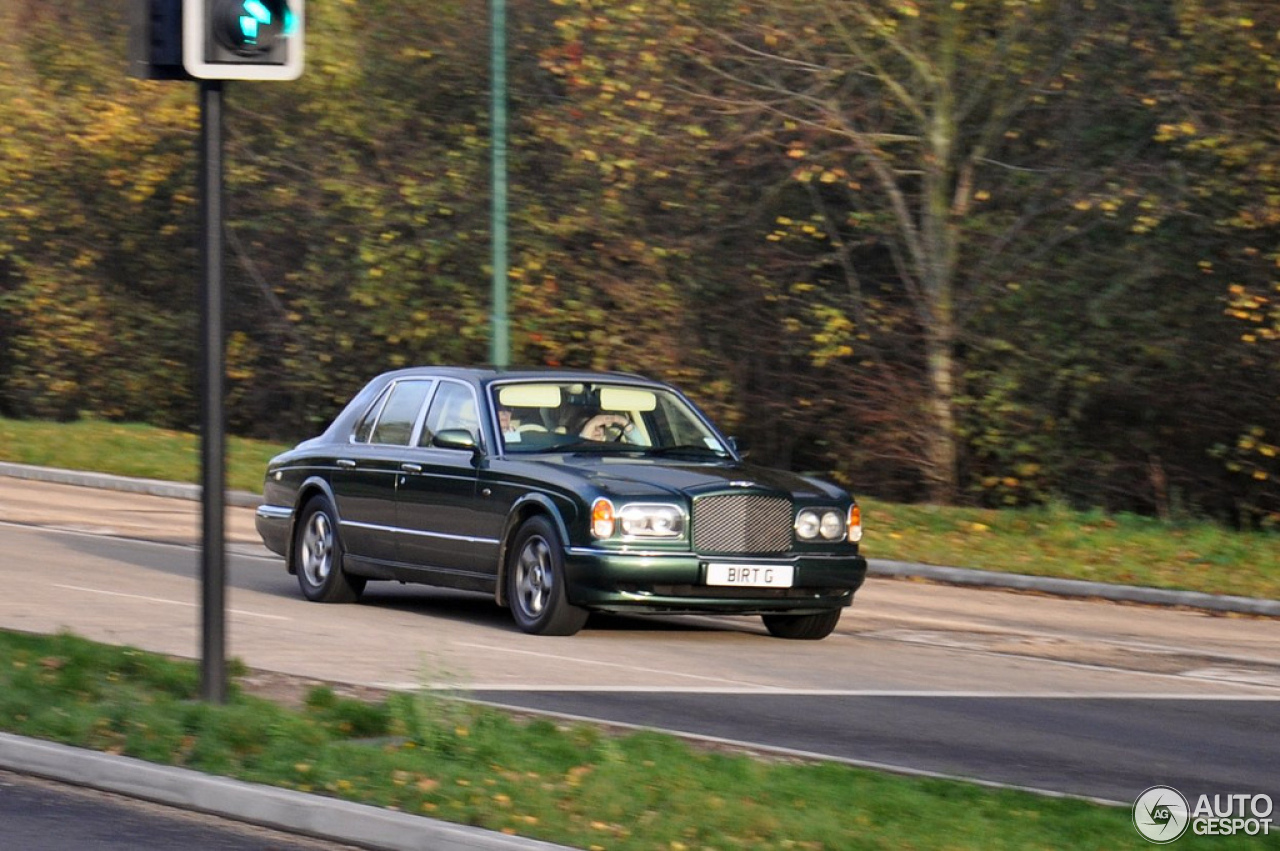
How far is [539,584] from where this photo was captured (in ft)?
41.9

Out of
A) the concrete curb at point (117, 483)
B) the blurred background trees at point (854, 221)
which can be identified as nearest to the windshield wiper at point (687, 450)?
the blurred background trees at point (854, 221)

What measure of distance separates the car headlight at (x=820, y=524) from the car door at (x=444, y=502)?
1.84m

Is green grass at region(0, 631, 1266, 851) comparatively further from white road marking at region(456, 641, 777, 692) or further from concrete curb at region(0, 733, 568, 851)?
white road marking at region(456, 641, 777, 692)

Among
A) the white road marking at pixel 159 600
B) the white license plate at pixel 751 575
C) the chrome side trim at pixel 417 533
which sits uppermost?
the chrome side trim at pixel 417 533

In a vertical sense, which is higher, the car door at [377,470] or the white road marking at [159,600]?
the car door at [377,470]

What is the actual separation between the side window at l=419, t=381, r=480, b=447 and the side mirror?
0.05 metres

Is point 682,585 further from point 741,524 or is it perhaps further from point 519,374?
point 519,374

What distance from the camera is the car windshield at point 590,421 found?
1345 cm

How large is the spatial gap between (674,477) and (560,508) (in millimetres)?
716

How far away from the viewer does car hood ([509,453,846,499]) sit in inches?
492

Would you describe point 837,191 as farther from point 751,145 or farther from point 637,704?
point 637,704

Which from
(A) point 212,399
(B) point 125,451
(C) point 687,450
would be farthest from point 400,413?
(B) point 125,451

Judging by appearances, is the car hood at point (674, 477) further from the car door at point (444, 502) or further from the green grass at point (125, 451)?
the green grass at point (125, 451)

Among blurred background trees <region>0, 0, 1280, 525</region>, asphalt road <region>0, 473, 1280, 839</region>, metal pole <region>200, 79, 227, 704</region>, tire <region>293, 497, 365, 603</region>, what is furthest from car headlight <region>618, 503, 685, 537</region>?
blurred background trees <region>0, 0, 1280, 525</region>
